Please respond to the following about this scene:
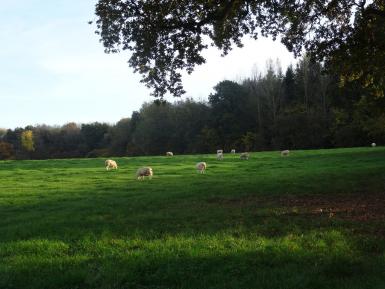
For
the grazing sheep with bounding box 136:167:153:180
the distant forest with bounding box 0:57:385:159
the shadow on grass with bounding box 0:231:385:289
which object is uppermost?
the distant forest with bounding box 0:57:385:159

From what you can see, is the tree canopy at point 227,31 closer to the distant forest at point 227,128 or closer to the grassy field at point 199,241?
the grassy field at point 199,241

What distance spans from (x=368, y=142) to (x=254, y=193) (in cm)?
6471

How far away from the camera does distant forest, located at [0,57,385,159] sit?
85875mm

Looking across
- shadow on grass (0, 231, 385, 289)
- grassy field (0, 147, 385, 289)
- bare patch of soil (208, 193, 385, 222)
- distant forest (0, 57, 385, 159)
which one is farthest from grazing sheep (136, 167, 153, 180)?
distant forest (0, 57, 385, 159)

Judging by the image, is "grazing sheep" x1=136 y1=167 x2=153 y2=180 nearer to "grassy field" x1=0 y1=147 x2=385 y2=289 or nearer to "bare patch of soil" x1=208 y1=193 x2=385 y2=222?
"grassy field" x1=0 y1=147 x2=385 y2=289

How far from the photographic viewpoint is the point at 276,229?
11.7 meters

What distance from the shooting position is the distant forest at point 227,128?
85.9 meters

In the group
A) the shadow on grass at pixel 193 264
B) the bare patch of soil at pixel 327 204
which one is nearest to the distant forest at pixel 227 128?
the bare patch of soil at pixel 327 204

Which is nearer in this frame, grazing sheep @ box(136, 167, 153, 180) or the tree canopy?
the tree canopy

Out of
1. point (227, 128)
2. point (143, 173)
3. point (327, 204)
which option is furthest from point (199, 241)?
point (227, 128)

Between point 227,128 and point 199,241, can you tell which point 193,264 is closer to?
point 199,241

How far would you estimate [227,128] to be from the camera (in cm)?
9881

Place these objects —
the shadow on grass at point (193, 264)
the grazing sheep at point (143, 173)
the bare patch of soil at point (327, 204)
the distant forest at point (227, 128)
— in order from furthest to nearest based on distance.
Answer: the distant forest at point (227, 128)
the grazing sheep at point (143, 173)
the bare patch of soil at point (327, 204)
the shadow on grass at point (193, 264)

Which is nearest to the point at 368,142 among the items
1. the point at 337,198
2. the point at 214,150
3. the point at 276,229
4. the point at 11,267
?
the point at 214,150
